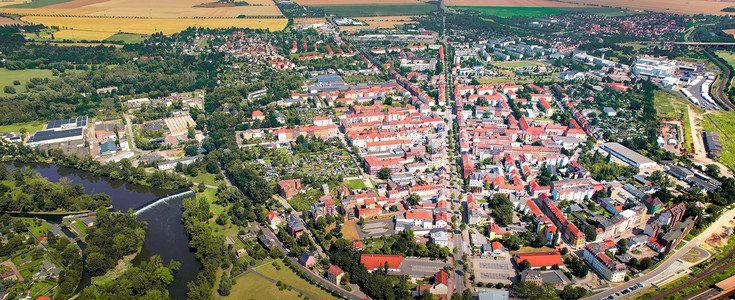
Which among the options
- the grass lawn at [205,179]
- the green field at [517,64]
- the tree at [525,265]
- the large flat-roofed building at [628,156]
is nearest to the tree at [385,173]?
the grass lawn at [205,179]

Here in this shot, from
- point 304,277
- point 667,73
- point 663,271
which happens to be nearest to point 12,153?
point 304,277

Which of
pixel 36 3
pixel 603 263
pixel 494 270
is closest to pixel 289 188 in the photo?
pixel 494 270

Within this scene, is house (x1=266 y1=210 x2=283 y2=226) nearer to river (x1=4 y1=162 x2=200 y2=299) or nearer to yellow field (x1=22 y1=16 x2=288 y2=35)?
river (x1=4 y1=162 x2=200 y2=299)

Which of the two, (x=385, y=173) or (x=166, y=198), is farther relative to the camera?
(x=385, y=173)

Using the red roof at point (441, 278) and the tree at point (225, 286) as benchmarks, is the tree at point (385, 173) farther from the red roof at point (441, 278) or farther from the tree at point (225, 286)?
the tree at point (225, 286)

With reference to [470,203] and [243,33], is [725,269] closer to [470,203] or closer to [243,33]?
[470,203]

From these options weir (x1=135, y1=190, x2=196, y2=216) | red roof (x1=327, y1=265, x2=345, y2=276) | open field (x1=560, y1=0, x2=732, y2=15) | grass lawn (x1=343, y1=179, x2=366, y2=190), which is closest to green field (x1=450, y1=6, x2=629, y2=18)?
open field (x1=560, y1=0, x2=732, y2=15)

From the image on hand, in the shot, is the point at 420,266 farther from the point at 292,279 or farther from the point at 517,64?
the point at 517,64
